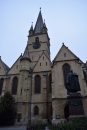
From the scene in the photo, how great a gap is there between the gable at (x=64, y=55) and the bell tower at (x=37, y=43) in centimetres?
943

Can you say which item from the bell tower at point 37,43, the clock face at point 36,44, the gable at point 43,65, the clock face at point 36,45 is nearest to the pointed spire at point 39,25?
the bell tower at point 37,43

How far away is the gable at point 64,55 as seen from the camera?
27969 mm

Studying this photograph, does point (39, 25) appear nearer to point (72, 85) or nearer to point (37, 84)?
point (37, 84)

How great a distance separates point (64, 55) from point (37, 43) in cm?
1417

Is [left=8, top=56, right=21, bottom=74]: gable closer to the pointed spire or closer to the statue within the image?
the pointed spire

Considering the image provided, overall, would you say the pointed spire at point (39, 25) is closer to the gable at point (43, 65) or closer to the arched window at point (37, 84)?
the gable at point (43, 65)

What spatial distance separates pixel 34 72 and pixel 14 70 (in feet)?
14.7

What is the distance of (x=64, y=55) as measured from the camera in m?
28.5

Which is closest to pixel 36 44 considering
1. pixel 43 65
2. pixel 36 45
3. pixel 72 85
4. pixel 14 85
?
pixel 36 45

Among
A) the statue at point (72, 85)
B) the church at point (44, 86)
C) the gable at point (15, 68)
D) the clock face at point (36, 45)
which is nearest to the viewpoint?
the statue at point (72, 85)

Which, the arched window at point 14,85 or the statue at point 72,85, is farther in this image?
the arched window at point 14,85

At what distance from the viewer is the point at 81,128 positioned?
941 cm

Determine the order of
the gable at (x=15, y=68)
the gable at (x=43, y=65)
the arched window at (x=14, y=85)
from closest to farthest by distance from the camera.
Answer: the arched window at (x=14, y=85)
the gable at (x=43, y=65)
the gable at (x=15, y=68)

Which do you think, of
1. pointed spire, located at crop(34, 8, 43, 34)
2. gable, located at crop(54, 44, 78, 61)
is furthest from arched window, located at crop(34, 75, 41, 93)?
pointed spire, located at crop(34, 8, 43, 34)
